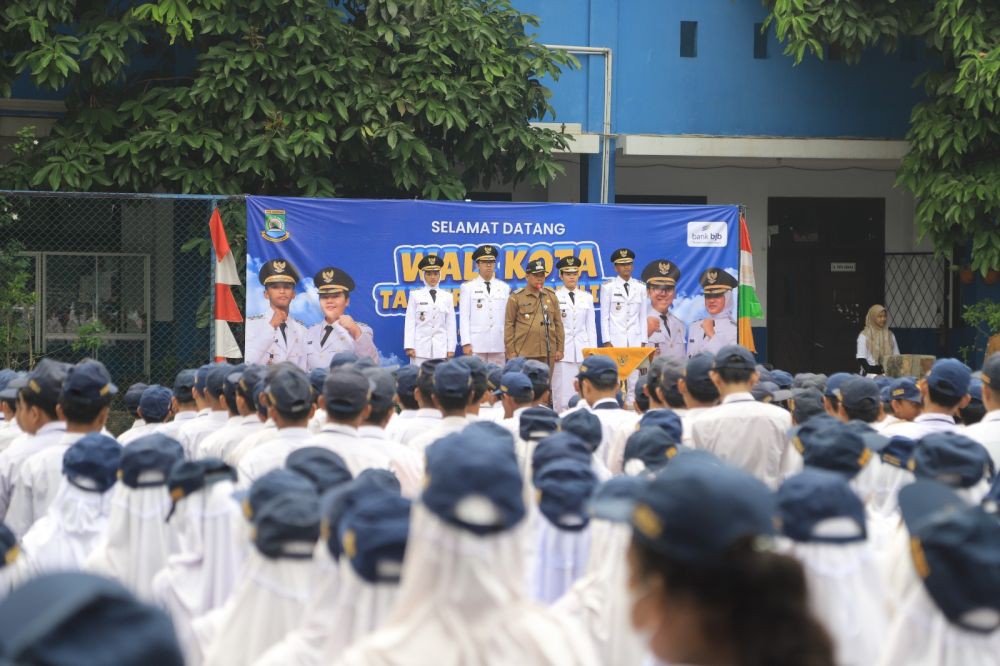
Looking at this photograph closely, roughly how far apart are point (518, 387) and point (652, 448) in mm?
2432

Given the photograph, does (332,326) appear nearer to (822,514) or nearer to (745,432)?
(745,432)

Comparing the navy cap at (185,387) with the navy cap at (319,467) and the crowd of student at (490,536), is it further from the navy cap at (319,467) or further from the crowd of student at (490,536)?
the navy cap at (319,467)

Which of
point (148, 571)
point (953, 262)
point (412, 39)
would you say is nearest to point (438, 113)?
point (412, 39)

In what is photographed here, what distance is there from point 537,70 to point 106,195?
5680mm

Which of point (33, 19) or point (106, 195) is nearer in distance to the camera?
point (106, 195)

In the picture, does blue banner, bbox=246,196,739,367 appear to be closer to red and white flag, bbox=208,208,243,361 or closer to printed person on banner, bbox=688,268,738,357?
printed person on banner, bbox=688,268,738,357

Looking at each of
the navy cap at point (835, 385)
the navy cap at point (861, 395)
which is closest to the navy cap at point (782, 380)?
the navy cap at point (835, 385)

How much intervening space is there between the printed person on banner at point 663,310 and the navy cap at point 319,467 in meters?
8.55

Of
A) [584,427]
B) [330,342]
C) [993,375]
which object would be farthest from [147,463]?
[330,342]

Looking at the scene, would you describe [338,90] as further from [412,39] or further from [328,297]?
[328,297]

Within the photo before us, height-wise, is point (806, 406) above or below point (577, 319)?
below

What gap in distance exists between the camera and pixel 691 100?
1627 centimetres

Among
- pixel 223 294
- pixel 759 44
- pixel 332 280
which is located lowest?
pixel 223 294

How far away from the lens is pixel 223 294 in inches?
437
